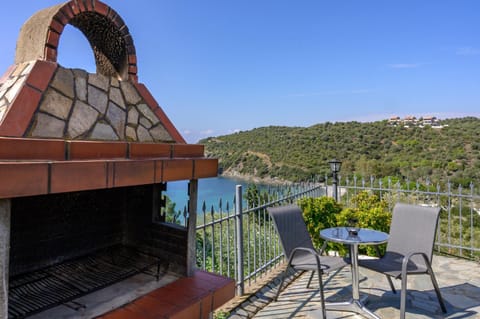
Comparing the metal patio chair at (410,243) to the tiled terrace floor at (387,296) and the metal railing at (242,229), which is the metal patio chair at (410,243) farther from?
the metal railing at (242,229)

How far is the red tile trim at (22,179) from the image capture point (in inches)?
41.3

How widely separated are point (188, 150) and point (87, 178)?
0.79m

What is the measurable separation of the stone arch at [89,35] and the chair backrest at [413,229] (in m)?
3.10

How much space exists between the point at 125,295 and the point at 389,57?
1184cm

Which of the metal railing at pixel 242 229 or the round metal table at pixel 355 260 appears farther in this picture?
the metal railing at pixel 242 229

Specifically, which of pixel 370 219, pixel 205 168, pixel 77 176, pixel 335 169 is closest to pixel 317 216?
pixel 370 219

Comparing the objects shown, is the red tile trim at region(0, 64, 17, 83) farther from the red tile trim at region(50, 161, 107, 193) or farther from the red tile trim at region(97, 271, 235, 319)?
the red tile trim at region(97, 271, 235, 319)

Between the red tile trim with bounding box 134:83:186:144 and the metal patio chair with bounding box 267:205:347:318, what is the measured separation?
1.54m

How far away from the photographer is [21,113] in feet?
4.32

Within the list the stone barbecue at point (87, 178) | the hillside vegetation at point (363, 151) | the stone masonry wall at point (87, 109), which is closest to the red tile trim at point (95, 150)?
the stone barbecue at point (87, 178)

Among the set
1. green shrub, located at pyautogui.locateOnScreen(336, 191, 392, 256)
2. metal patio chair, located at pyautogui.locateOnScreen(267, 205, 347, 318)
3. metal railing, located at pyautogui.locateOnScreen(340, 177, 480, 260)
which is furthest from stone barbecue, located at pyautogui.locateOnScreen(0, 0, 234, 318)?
metal railing, located at pyautogui.locateOnScreen(340, 177, 480, 260)

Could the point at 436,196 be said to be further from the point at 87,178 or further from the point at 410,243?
the point at 87,178

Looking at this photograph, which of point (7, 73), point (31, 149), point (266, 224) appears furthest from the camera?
point (266, 224)

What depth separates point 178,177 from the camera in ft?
5.88
